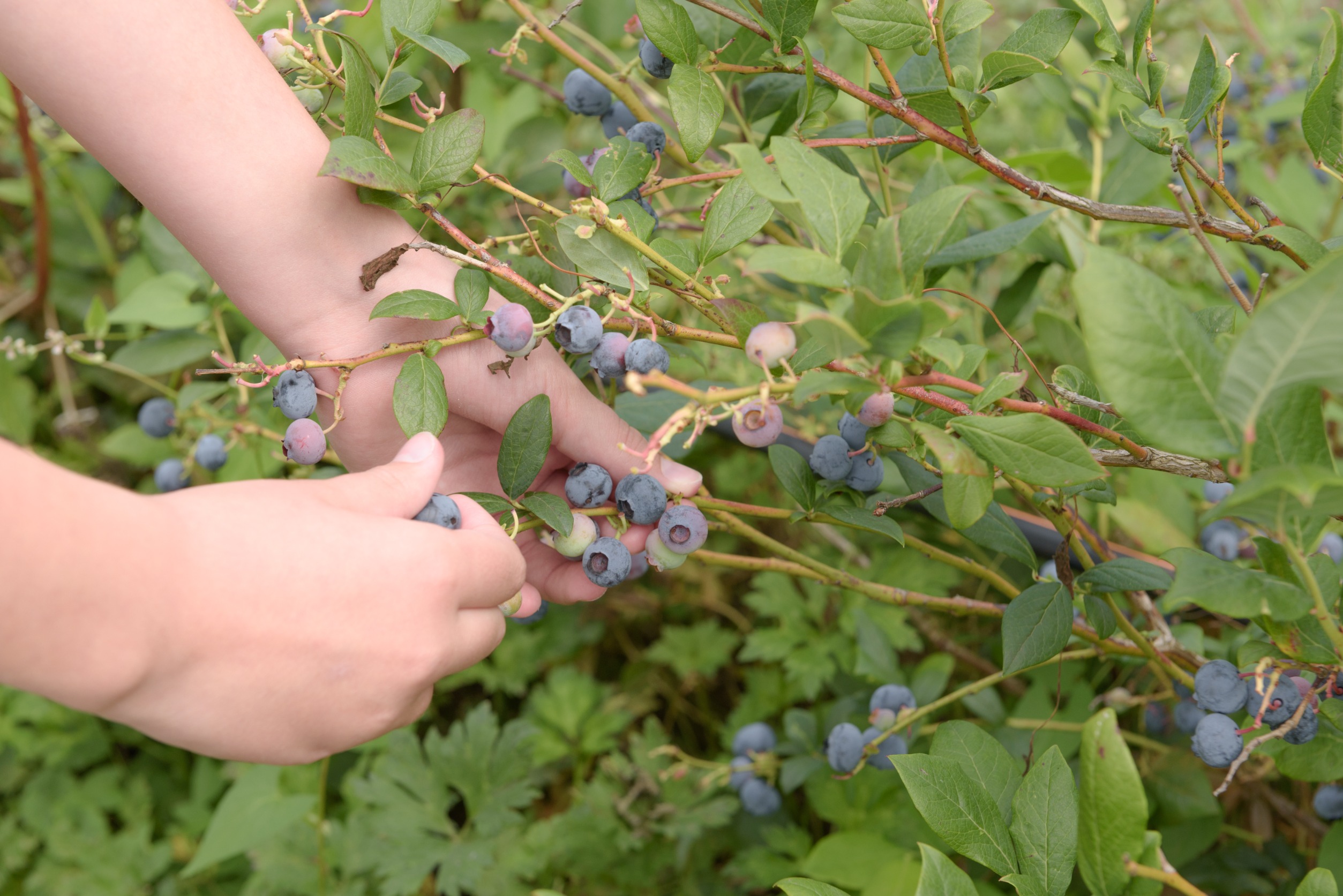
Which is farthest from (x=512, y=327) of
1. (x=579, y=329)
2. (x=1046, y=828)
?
(x=1046, y=828)

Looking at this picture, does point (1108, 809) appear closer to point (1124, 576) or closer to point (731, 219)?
point (1124, 576)

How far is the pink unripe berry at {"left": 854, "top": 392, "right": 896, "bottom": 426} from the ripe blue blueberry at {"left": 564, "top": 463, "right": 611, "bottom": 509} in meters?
0.27

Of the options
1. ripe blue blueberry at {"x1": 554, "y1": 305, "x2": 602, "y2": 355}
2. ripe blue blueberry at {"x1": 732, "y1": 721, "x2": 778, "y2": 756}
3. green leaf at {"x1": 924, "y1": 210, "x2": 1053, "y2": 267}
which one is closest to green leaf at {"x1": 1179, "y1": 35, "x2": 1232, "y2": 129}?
green leaf at {"x1": 924, "y1": 210, "x2": 1053, "y2": 267}

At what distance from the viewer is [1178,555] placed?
63 centimetres

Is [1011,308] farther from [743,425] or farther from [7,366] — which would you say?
[7,366]

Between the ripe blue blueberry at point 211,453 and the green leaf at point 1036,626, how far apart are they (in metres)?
1.16

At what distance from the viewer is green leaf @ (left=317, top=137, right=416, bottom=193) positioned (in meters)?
0.74

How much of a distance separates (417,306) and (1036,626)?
0.64m

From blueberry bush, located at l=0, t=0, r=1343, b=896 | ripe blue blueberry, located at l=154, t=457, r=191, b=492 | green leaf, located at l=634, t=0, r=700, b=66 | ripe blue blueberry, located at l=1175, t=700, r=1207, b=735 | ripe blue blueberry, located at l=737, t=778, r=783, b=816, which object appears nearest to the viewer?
blueberry bush, located at l=0, t=0, r=1343, b=896

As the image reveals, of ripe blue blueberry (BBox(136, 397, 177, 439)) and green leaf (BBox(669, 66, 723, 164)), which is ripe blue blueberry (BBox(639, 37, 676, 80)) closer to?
green leaf (BBox(669, 66, 723, 164))

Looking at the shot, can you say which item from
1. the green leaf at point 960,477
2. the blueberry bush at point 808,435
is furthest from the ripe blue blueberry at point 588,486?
the green leaf at point 960,477

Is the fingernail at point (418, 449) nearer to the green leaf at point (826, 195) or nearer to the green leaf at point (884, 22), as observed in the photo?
the green leaf at point (826, 195)

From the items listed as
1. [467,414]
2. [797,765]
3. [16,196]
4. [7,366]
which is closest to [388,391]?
[467,414]

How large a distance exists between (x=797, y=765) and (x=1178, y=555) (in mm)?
839
